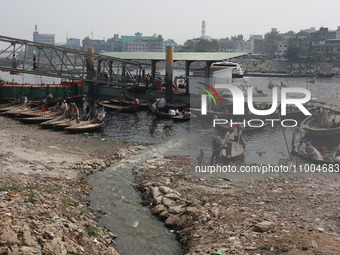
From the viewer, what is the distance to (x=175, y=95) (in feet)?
143

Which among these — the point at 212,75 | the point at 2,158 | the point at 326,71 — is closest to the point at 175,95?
the point at 212,75

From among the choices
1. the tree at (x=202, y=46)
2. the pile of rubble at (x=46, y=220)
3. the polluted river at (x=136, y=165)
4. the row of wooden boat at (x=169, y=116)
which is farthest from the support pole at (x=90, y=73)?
the tree at (x=202, y=46)

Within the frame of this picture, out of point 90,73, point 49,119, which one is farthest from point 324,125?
point 90,73

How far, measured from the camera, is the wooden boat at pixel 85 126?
26.7m

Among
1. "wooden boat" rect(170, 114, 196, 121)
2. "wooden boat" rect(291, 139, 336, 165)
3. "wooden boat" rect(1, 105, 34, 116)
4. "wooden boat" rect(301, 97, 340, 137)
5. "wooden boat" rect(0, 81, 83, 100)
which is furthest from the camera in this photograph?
"wooden boat" rect(0, 81, 83, 100)

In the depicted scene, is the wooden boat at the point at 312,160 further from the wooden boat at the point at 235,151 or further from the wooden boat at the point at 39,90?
the wooden boat at the point at 39,90

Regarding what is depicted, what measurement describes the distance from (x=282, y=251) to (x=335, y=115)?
2107 centimetres

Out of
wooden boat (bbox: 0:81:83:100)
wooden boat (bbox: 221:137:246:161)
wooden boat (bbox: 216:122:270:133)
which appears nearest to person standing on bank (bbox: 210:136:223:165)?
wooden boat (bbox: 221:137:246:161)

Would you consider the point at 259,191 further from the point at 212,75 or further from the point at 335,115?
the point at 212,75

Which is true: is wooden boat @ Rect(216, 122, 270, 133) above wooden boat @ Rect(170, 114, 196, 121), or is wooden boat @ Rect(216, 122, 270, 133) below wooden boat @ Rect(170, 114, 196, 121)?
below

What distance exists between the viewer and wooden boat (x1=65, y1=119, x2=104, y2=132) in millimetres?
26722

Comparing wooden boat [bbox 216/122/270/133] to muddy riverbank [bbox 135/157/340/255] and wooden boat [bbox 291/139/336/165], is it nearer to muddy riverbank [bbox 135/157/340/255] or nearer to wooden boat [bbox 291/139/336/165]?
wooden boat [bbox 291/139/336/165]

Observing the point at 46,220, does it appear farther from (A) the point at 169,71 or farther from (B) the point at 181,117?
(A) the point at 169,71

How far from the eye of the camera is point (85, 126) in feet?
90.4
